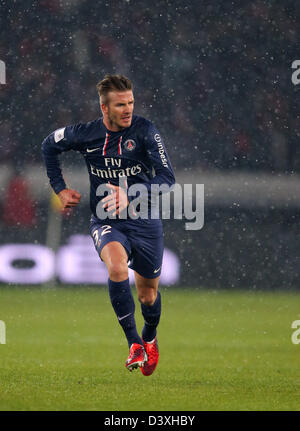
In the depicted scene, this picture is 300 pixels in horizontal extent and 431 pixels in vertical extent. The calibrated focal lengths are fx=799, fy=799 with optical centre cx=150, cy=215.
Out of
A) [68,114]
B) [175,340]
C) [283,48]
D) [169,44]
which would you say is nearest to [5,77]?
[68,114]

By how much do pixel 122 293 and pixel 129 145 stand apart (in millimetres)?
924

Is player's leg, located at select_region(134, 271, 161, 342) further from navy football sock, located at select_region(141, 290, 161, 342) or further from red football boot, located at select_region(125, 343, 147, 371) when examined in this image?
red football boot, located at select_region(125, 343, 147, 371)

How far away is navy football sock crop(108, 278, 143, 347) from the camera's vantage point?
15.1 feet

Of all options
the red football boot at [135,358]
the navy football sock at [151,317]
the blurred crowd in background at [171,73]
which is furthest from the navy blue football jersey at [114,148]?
the blurred crowd in background at [171,73]

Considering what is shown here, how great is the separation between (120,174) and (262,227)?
6611 mm

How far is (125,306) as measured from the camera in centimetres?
466

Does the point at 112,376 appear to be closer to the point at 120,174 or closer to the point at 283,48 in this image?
the point at 120,174

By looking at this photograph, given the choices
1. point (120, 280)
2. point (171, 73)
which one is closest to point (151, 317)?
point (120, 280)

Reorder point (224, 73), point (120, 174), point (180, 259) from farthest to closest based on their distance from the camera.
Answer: point (224, 73)
point (180, 259)
point (120, 174)

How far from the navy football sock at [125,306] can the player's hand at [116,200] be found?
43 cm

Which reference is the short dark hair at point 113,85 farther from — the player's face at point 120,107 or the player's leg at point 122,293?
the player's leg at point 122,293

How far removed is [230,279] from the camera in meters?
11.0

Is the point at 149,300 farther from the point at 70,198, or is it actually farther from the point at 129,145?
the point at 129,145

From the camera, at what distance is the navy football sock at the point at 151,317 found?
5270mm
